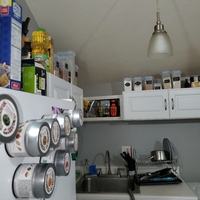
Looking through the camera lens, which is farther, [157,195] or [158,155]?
[158,155]

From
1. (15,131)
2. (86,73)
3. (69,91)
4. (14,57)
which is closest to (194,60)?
(86,73)

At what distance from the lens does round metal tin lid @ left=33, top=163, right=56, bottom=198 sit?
1.71ft

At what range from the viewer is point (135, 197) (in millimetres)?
1704

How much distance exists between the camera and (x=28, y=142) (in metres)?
0.51

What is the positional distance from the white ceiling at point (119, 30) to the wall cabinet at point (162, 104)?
276 millimetres

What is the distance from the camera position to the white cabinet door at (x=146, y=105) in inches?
78.9

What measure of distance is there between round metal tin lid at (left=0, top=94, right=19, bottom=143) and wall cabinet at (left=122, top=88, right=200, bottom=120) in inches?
63.7

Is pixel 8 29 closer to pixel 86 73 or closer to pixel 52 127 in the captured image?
pixel 52 127

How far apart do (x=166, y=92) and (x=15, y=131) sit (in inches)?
67.6

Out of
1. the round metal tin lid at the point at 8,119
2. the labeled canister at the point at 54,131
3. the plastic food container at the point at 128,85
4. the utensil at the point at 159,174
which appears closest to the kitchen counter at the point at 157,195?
the utensil at the point at 159,174

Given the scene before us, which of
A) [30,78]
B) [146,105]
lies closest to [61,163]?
[30,78]

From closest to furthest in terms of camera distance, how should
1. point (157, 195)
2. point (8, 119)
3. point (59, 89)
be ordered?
1. point (8, 119)
2. point (59, 89)
3. point (157, 195)

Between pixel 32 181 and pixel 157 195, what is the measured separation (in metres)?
1.42

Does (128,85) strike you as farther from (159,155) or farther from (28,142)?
(28,142)
